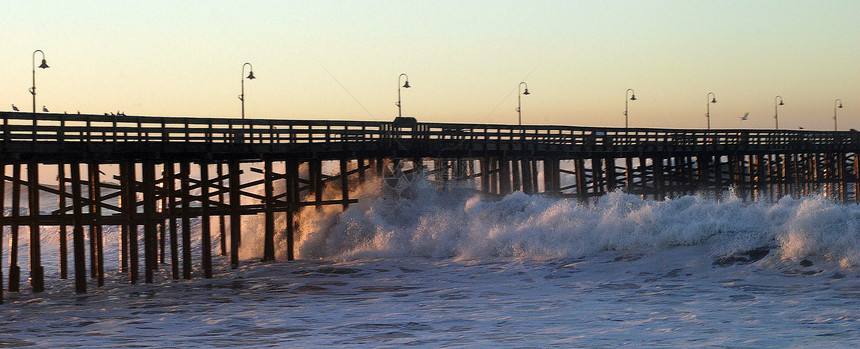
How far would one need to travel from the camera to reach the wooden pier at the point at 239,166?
84.2 ft

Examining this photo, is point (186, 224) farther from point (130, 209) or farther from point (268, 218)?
point (268, 218)

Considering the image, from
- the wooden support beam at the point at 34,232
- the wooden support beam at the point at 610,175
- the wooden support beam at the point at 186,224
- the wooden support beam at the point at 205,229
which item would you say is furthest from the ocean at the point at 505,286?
the wooden support beam at the point at 610,175

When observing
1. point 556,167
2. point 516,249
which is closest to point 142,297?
point 516,249

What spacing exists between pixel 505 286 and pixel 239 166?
43.2 feet

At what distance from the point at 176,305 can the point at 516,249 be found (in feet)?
35.4

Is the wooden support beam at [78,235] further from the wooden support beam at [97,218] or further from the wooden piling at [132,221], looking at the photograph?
the wooden piling at [132,221]

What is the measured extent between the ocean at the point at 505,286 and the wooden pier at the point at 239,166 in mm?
1118

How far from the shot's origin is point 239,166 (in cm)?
3341

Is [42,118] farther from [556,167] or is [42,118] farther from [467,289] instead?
[556,167]

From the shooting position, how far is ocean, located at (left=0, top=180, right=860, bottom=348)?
17.2 meters

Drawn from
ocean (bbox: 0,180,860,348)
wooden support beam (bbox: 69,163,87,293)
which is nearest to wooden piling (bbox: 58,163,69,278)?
wooden support beam (bbox: 69,163,87,293)

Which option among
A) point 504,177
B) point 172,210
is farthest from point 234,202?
point 504,177

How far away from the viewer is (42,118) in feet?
83.6

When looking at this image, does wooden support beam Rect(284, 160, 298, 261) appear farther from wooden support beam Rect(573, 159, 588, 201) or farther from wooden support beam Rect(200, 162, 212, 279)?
wooden support beam Rect(573, 159, 588, 201)
